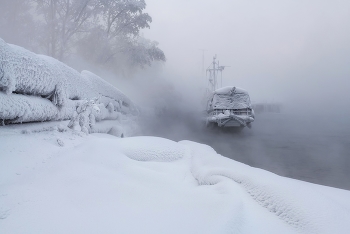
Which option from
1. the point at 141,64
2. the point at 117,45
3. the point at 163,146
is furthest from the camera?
the point at 117,45

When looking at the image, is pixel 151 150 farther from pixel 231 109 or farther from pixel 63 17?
pixel 63 17

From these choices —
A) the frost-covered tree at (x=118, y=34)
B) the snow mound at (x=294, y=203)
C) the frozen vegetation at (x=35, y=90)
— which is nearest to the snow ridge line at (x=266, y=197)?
the snow mound at (x=294, y=203)

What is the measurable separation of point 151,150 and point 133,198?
791 millimetres

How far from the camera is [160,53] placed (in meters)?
11.9

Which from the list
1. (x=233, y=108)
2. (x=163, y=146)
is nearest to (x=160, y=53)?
(x=233, y=108)

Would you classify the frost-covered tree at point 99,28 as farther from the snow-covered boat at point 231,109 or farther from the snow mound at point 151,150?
the snow mound at point 151,150

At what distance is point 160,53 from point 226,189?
37.0 feet

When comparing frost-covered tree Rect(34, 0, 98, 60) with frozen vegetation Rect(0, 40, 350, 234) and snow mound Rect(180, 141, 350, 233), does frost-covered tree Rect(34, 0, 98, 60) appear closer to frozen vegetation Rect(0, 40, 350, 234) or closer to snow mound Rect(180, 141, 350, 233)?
frozen vegetation Rect(0, 40, 350, 234)

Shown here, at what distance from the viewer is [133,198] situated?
1.12 metres

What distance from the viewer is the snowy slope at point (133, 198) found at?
3.03 feet

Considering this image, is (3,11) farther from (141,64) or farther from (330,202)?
(330,202)

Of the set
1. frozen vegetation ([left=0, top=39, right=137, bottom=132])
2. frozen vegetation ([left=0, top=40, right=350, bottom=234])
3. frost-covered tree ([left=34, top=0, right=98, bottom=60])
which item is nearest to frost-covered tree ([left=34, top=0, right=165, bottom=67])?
frost-covered tree ([left=34, top=0, right=98, bottom=60])

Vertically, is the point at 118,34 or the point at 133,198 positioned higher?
the point at 118,34

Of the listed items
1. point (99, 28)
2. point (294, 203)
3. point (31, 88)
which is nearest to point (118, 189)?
point (294, 203)
